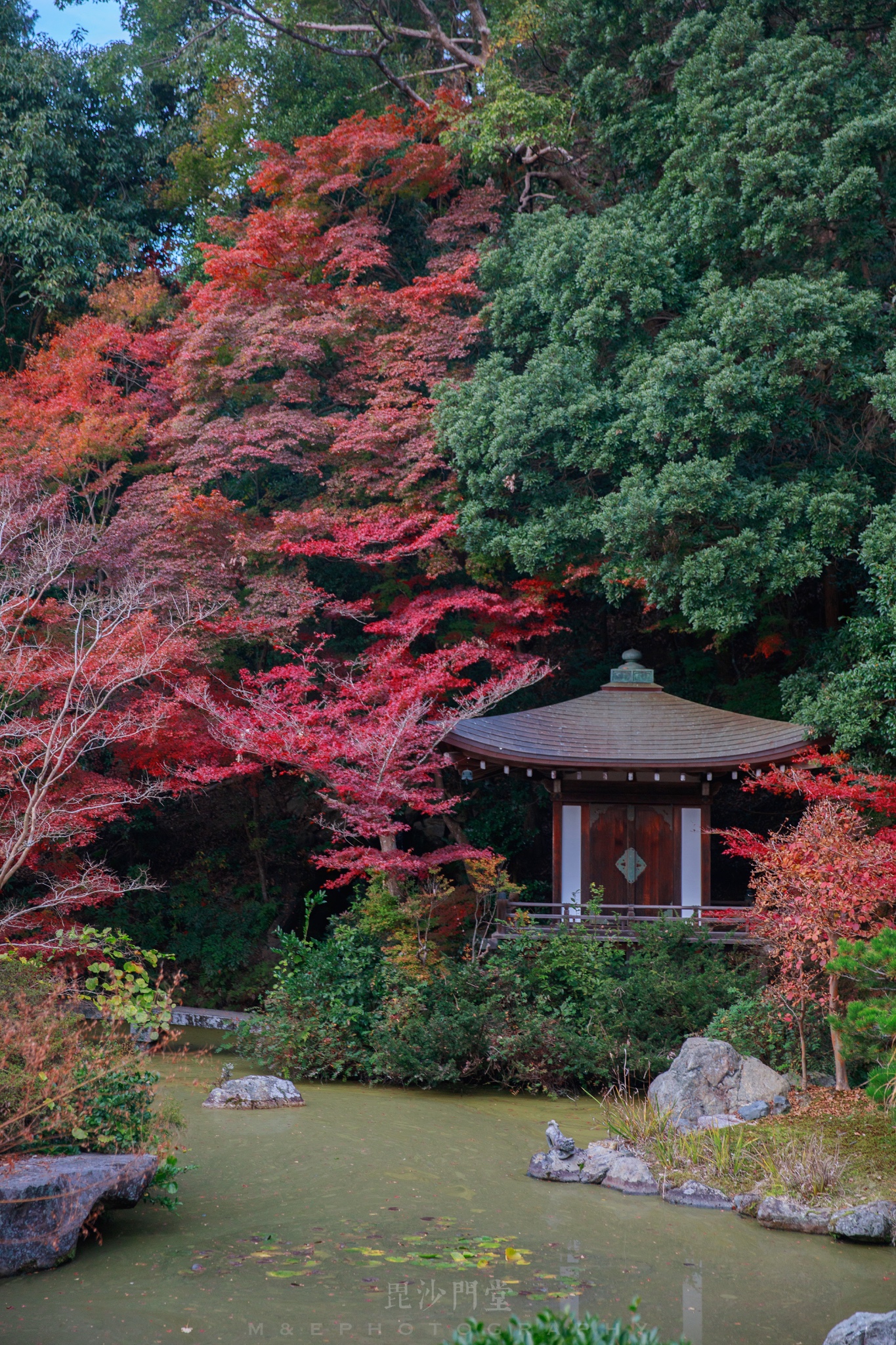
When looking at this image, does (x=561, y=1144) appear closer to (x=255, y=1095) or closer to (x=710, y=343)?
(x=255, y=1095)

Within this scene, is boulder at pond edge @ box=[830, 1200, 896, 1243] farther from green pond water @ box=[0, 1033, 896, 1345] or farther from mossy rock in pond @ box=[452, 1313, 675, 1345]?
mossy rock in pond @ box=[452, 1313, 675, 1345]

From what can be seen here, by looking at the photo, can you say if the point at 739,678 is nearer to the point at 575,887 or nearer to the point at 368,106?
the point at 575,887

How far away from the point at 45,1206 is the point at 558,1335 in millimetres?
3838

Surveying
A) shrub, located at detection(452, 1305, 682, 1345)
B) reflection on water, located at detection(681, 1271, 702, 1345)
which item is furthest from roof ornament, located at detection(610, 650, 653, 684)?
shrub, located at detection(452, 1305, 682, 1345)

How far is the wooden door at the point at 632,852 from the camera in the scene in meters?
13.5

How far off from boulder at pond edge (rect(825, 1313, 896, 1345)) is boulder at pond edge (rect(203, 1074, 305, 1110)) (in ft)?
20.6

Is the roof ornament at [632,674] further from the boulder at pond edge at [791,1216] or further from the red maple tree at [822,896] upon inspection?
the boulder at pond edge at [791,1216]

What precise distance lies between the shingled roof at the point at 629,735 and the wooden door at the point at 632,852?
2.89 feet

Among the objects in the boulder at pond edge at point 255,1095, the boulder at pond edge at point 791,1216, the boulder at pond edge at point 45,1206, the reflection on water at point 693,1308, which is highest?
the boulder at pond edge at point 45,1206

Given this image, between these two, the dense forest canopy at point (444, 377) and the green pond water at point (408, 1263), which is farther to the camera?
the dense forest canopy at point (444, 377)

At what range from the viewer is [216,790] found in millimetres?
18016

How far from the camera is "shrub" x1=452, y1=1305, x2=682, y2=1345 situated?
3.17 meters

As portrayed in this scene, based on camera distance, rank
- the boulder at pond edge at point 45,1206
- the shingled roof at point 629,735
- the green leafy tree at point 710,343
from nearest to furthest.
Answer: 1. the boulder at pond edge at point 45,1206
2. the green leafy tree at point 710,343
3. the shingled roof at point 629,735

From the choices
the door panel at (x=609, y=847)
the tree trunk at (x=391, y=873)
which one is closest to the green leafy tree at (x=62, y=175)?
the tree trunk at (x=391, y=873)
